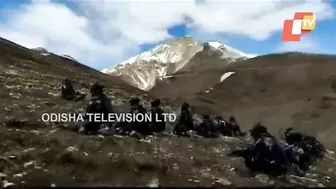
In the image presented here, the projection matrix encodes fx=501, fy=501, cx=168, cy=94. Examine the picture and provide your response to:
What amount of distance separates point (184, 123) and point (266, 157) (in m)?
9.63

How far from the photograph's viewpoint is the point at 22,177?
2433cm

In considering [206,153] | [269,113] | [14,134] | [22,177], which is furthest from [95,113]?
[269,113]

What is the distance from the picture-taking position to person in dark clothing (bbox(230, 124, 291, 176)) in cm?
2831

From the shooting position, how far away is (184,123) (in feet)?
122

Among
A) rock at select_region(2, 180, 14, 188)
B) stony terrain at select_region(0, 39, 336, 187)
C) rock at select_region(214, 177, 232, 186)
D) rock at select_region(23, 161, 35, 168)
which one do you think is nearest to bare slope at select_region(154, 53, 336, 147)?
stony terrain at select_region(0, 39, 336, 187)

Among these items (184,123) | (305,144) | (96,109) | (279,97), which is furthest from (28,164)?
(279,97)

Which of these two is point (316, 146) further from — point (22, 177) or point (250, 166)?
point (22, 177)

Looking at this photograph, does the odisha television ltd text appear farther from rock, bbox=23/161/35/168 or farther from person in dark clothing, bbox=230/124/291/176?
person in dark clothing, bbox=230/124/291/176

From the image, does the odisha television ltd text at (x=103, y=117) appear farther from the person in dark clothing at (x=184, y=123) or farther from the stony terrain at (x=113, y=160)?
the person in dark clothing at (x=184, y=123)

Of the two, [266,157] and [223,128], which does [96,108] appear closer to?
[223,128]

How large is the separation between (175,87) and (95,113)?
163 meters

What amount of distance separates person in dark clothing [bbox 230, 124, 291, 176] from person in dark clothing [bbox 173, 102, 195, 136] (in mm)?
7327

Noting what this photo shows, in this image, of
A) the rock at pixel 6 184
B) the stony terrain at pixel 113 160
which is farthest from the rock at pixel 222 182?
the rock at pixel 6 184

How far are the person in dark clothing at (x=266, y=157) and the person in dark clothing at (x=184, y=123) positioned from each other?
7.33 m
